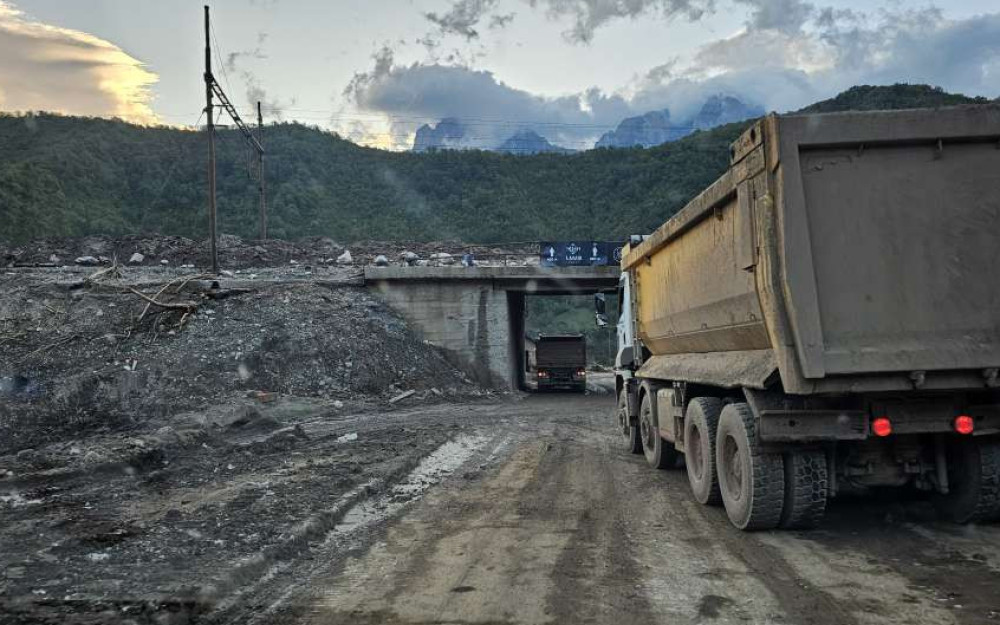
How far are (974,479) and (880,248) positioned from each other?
2312mm

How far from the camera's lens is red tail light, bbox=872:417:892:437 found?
5762 millimetres

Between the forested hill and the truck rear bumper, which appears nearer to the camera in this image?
the truck rear bumper

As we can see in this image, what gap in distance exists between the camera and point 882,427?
5.76 m

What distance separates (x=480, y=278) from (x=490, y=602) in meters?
25.8

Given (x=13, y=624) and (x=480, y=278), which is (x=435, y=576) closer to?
(x=13, y=624)

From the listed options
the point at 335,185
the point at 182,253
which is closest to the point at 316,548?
the point at 182,253

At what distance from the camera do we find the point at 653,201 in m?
81.2

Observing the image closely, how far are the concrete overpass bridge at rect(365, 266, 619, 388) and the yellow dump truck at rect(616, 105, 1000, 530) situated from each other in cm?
2373

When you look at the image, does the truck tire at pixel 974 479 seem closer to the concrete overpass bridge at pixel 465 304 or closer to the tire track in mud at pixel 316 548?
the tire track in mud at pixel 316 548

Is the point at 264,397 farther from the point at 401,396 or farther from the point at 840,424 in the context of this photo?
the point at 840,424

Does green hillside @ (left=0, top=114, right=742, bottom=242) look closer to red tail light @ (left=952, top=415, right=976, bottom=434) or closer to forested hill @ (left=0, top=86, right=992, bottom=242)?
forested hill @ (left=0, top=86, right=992, bottom=242)

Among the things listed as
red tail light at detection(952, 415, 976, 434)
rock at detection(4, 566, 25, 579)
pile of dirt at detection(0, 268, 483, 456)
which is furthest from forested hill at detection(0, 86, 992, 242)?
red tail light at detection(952, 415, 976, 434)

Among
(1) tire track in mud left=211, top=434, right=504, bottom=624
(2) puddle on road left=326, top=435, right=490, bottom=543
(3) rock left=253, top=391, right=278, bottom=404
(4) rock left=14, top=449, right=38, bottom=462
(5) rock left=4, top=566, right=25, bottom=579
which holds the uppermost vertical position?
(3) rock left=253, top=391, right=278, bottom=404

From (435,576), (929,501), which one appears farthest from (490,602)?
(929,501)
